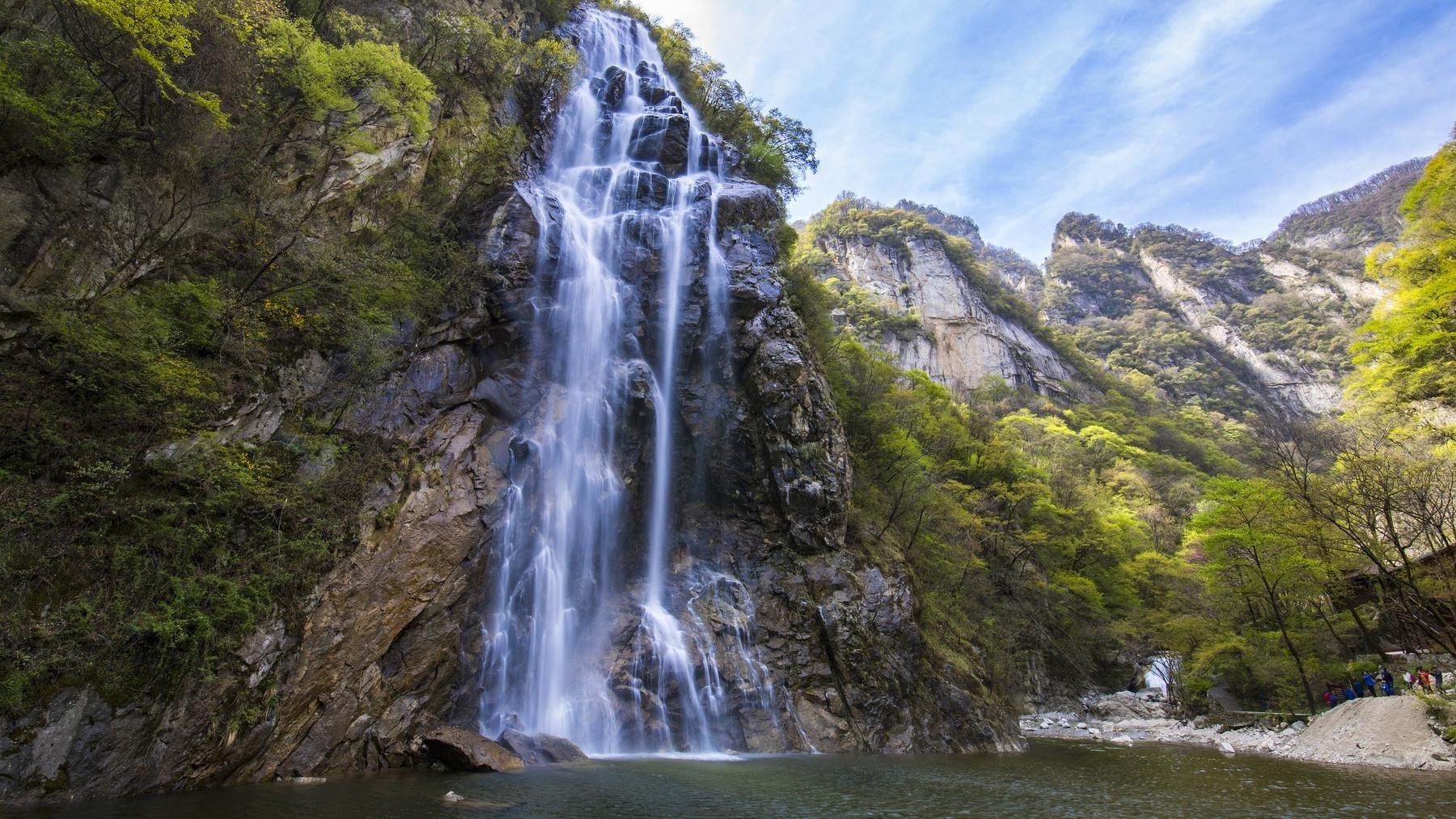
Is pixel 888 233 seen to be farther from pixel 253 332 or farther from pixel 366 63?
pixel 253 332

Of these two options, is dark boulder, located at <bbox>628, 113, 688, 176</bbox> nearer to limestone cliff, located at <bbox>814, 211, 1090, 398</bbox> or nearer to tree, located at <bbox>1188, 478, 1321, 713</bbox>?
tree, located at <bbox>1188, 478, 1321, 713</bbox>

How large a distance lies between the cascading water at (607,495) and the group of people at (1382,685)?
16357 mm

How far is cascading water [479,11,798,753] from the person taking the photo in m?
14.5

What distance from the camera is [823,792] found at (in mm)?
9844

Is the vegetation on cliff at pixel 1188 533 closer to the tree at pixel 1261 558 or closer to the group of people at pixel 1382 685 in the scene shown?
the tree at pixel 1261 558

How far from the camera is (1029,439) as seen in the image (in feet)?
166

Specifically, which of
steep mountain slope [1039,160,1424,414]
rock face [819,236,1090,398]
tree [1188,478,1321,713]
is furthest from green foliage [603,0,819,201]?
steep mountain slope [1039,160,1424,414]

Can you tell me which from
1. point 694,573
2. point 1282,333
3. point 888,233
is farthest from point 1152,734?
point 1282,333

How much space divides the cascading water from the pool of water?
6.81 feet

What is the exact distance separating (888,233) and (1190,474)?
38.8 meters

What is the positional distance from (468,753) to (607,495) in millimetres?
8016

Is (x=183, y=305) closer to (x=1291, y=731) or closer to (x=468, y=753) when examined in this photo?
(x=468, y=753)

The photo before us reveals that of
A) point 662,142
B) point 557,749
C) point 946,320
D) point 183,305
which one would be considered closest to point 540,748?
point 557,749

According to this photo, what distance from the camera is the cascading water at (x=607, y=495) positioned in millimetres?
14523
